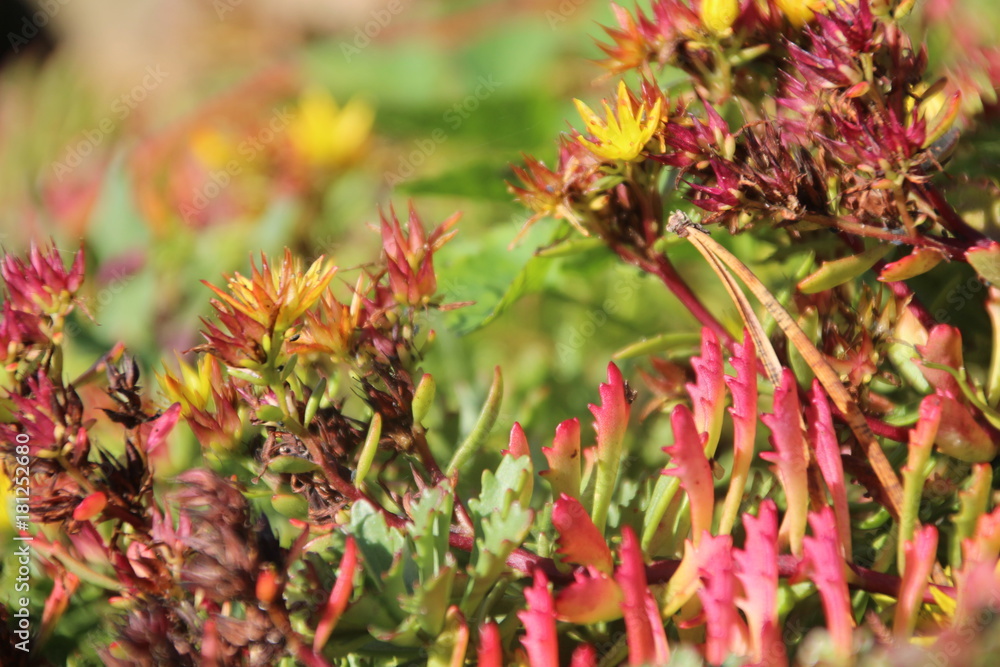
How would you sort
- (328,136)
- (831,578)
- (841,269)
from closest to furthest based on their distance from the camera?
(831,578)
(841,269)
(328,136)

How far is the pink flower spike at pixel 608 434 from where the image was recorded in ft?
1.83

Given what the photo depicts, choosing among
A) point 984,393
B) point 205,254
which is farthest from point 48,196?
point 984,393

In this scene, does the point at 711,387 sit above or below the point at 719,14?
below

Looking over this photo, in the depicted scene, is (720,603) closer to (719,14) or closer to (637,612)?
(637,612)

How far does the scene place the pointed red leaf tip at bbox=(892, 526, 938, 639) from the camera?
1.59ft

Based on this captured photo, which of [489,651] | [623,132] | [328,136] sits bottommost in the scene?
[489,651]

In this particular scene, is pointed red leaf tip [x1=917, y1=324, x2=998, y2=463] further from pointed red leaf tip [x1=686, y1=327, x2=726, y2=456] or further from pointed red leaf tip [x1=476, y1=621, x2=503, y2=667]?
pointed red leaf tip [x1=476, y1=621, x2=503, y2=667]

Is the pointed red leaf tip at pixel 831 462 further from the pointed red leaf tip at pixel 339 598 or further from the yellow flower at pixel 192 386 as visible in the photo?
the yellow flower at pixel 192 386

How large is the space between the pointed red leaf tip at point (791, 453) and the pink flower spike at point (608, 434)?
0.30 feet

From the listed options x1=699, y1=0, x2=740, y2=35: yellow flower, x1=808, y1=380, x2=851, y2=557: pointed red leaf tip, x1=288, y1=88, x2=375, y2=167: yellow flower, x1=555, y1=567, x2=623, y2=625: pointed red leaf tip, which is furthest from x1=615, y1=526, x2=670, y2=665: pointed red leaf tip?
x1=288, y1=88, x2=375, y2=167: yellow flower

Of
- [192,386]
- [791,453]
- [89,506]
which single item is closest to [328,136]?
[192,386]

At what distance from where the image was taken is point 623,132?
0.57 metres

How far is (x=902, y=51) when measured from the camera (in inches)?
22.4

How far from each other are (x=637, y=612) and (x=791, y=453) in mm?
134
